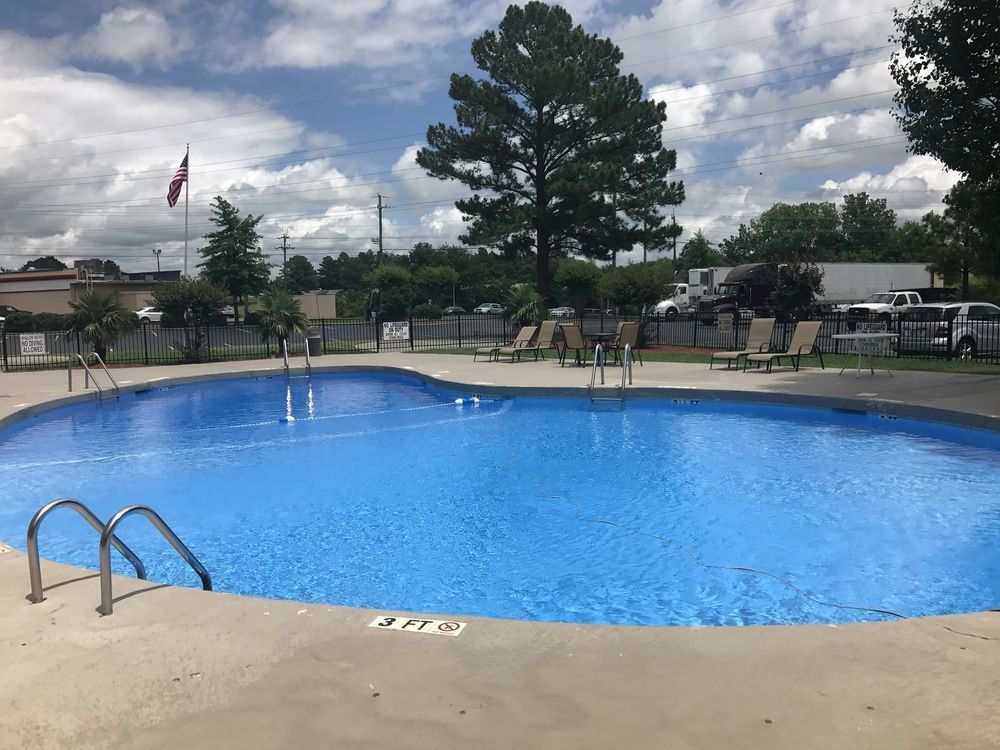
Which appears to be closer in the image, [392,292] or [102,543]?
[102,543]

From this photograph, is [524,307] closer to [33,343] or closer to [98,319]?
[98,319]

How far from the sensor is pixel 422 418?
13.5 meters

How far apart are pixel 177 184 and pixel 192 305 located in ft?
52.0

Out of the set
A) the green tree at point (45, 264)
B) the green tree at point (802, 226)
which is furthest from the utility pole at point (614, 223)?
the green tree at point (45, 264)

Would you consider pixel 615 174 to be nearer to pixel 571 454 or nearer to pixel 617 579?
pixel 571 454

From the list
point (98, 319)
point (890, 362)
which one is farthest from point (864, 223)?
point (98, 319)

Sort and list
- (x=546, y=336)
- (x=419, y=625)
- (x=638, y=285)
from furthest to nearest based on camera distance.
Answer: (x=638, y=285), (x=546, y=336), (x=419, y=625)

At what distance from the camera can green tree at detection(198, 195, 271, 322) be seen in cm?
4381

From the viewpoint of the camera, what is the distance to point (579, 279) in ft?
176

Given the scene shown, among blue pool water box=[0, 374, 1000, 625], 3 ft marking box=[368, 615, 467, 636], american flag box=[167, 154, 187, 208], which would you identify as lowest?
blue pool water box=[0, 374, 1000, 625]

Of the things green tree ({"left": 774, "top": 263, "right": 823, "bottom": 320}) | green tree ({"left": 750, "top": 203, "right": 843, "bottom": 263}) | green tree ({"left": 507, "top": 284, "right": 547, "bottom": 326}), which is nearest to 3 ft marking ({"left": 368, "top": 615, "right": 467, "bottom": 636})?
green tree ({"left": 507, "top": 284, "right": 547, "bottom": 326})

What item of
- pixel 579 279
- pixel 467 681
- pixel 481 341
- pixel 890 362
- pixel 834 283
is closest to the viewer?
pixel 467 681

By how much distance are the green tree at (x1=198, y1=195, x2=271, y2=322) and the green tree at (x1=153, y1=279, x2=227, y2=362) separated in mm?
19484

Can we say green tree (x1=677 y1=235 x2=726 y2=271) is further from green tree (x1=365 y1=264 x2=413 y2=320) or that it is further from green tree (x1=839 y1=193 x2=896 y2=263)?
green tree (x1=365 y1=264 x2=413 y2=320)
